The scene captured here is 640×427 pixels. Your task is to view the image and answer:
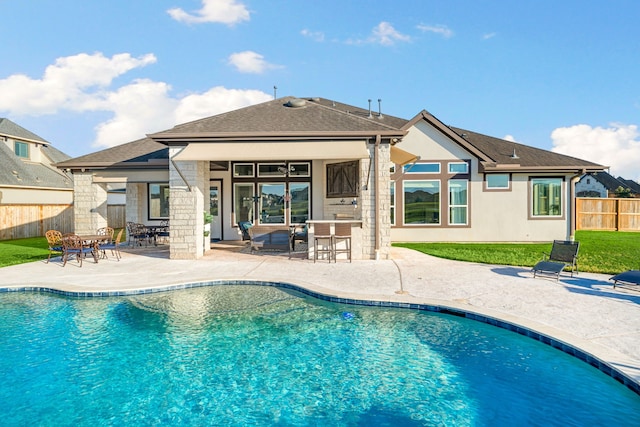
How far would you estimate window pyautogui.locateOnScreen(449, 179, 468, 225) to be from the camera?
1026 inches

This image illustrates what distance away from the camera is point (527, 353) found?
7.91 m

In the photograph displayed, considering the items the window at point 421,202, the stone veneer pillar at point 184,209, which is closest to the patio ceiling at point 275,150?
the stone veneer pillar at point 184,209

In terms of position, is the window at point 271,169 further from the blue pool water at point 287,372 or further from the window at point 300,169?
the blue pool water at point 287,372

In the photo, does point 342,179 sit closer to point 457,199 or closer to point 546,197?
point 457,199

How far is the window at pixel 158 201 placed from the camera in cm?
2591

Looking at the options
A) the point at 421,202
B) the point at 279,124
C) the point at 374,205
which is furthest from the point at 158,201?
the point at 421,202

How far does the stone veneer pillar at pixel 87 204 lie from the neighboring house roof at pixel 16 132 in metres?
29.2

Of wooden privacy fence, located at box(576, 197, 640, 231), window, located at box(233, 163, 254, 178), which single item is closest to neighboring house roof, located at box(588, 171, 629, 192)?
wooden privacy fence, located at box(576, 197, 640, 231)

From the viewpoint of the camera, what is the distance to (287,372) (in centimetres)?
726

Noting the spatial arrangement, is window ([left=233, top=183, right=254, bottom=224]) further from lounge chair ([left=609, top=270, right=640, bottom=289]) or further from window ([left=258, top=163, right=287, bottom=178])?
lounge chair ([left=609, top=270, right=640, bottom=289])

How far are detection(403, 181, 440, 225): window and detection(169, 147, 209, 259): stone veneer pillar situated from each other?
1403cm

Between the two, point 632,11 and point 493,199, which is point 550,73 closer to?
point 632,11

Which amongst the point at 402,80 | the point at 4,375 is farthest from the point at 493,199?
Answer: the point at 4,375

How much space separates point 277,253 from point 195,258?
418 centimetres
